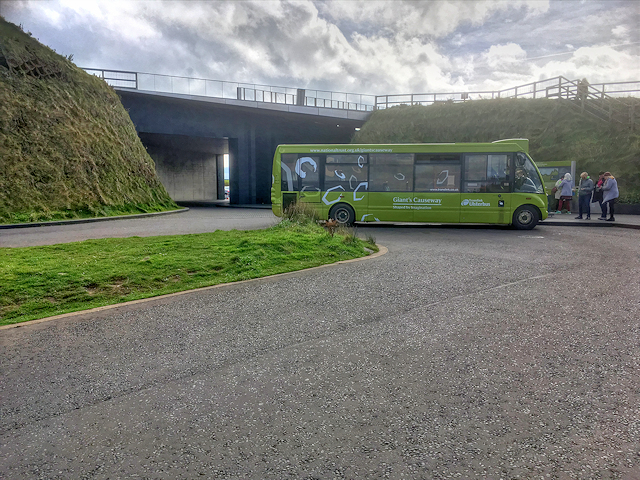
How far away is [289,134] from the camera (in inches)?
1395

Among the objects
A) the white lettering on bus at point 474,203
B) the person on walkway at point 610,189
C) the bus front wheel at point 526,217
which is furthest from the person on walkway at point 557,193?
the white lettering on bus at point 474,203

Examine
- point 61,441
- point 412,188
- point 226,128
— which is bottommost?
point 61,441

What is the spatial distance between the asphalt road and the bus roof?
9.40m

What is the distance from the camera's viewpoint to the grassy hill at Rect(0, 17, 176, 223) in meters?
19.1

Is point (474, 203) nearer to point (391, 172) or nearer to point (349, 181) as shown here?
point (391, 172)

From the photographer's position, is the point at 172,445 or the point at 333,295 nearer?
the point at 172,445

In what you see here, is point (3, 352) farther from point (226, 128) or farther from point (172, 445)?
point (226, 128)

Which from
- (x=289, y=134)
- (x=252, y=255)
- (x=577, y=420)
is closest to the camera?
(x=577, y=420)

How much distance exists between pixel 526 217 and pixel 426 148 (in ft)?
13.4

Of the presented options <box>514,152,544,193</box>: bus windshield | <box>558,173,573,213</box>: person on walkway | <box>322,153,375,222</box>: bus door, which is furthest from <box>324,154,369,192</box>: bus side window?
<box>558,173,573,213</box>: person on walkway

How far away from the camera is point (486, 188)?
14.9 metres

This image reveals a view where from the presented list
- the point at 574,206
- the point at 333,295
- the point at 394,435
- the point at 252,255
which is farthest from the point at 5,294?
the point at 574,206

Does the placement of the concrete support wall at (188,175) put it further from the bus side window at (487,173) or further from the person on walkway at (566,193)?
the person on walkway at (566,193)

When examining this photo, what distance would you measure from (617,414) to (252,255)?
6211mm
